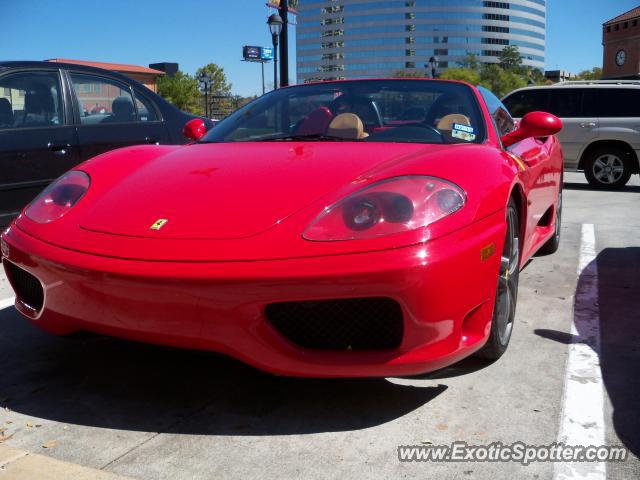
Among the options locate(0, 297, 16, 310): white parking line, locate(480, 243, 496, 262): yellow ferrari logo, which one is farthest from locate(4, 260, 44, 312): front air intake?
locate(480, 243, 496, 262): yellow ferrari logo

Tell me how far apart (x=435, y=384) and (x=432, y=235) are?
0.73 m

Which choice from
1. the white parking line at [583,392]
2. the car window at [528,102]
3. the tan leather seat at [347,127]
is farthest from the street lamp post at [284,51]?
the white parking line at [583,392]

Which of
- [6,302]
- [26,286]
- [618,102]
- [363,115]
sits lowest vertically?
[6,302]

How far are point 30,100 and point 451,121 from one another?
3.45 m

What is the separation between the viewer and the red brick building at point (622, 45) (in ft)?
247

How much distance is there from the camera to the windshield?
3.16 m

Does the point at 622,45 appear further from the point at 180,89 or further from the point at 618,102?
the point at 618,102

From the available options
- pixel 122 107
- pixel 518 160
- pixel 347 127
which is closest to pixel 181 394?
pixel 347 127

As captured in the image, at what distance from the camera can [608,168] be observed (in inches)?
406

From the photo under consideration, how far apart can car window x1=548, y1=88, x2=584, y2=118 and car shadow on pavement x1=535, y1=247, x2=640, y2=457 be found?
19.6 feet

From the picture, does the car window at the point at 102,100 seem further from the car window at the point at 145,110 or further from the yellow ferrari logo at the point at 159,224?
the yellow ferrari logo at the point at 159,224

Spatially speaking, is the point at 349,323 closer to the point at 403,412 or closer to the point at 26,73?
the point at 403,412

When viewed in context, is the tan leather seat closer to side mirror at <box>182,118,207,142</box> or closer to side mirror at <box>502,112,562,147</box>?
side mirror at <box>502,112,562,147</box>

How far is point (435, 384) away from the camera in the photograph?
8.61 feet
